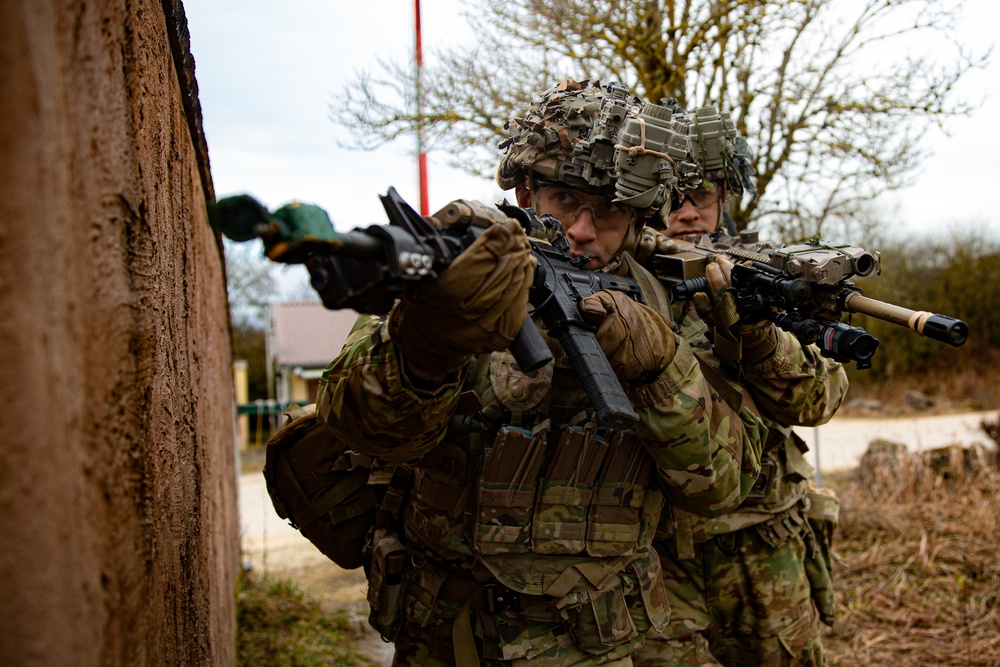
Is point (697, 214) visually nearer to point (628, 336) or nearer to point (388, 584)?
point (628, 336)

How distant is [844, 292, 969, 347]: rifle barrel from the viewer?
1.88m

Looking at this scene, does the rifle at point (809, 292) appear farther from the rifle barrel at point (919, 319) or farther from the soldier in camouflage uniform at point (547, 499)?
the soldier in camouflage uniform at point (547, 499)

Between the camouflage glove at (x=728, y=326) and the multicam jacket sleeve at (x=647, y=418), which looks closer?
the multicam jacket sleeve at (x=647, y=418)

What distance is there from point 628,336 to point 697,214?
172 centimetres

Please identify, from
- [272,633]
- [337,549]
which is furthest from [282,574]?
[337,549]

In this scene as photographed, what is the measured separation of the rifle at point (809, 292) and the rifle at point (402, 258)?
71 cm

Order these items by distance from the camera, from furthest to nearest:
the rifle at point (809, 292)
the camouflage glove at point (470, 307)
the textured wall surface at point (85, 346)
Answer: the rifle at point (809, 292) < the camouflage glove at point (470, 307) < the textured wall surface at point (85, 346)

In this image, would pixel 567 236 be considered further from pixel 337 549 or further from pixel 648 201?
pixel 337 549

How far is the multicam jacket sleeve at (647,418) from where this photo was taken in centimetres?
182

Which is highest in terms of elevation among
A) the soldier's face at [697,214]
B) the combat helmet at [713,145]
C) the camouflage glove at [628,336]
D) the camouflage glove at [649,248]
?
the combat helmet at [713,145]

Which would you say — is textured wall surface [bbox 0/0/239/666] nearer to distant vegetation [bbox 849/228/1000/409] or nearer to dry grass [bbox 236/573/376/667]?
dry grass [bbox 236/573/376/667]

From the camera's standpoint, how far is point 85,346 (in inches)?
37.5

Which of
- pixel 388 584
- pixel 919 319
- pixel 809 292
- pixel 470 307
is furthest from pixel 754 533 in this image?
pixel 470 307

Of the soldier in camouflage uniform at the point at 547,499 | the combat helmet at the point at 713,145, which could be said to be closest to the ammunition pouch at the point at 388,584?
the soldier in camouflage uniform at the point at 547,499
